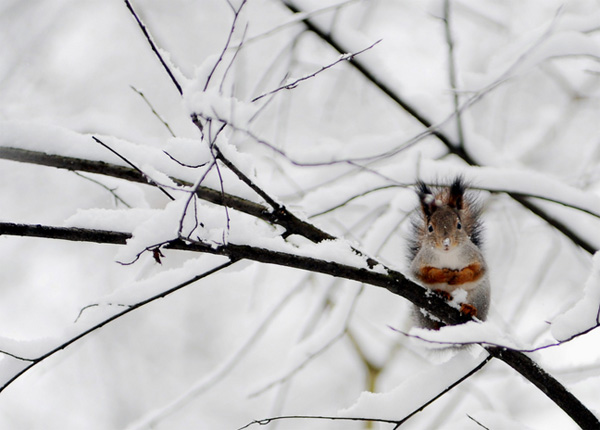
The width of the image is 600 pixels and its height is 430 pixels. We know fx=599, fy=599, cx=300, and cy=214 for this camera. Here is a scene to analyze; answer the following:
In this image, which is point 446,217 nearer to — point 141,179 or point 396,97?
point 396,97

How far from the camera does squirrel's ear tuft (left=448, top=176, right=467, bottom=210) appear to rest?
2104mm

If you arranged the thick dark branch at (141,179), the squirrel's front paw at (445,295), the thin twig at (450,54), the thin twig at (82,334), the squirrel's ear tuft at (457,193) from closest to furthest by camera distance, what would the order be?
the thin twig at (82,334), the thick dark branch at (141,179), the squirrel's front paw at (445,295), the squirrel's ear tuft at (457,193), the thin twig at (450,54)

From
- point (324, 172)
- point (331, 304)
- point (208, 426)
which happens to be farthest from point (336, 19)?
point (208, 426)

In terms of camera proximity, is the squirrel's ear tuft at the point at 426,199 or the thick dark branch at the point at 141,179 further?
the squirrel's ear tuft at the point at 426,199

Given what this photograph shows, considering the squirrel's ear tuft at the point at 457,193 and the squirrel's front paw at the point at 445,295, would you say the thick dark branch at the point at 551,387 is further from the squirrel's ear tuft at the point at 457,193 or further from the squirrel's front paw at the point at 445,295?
the squirrel's ear tuft at the point at 457,193

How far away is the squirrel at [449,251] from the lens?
78.1 inches

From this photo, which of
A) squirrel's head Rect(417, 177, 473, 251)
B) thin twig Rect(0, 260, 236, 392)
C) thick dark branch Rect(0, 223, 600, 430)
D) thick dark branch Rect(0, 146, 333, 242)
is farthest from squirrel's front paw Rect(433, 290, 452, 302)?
thin twig Rect(0, 260, 236, 392)

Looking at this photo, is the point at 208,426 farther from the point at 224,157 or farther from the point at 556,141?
the point at 224,157

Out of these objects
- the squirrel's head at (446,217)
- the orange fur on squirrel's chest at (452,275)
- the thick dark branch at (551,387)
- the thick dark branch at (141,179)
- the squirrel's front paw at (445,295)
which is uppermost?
the squirrel's head at (446,217)

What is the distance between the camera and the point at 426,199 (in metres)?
2.10

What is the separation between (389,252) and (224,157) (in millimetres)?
2304

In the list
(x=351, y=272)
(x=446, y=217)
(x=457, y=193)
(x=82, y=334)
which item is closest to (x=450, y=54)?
(x=457, y=193)

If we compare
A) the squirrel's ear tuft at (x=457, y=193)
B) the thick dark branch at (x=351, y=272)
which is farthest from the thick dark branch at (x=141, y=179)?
the squirrel's ear tuft at (x=457, y=193)

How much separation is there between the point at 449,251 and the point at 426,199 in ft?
0.67
